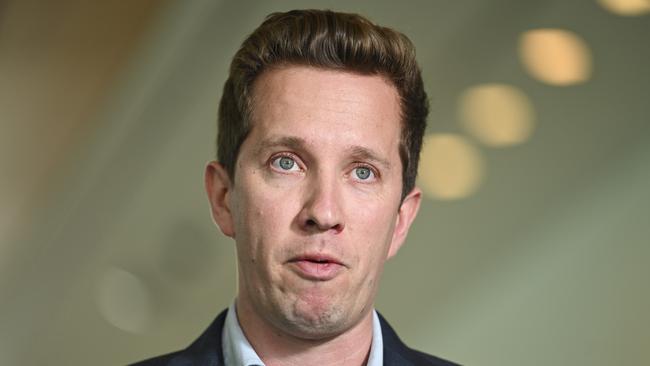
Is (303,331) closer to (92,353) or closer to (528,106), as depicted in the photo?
(528,106)

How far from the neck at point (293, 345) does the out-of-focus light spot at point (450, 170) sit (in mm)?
1049

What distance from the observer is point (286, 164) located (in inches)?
69.4

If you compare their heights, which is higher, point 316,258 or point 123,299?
→ point 316,258

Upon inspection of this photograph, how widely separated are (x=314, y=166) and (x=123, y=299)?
59.1 inches

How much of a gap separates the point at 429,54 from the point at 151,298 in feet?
3.59

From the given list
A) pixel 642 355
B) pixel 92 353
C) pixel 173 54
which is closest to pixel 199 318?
pixel 92 353

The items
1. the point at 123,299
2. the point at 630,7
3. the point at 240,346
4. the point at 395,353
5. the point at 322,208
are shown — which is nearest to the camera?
the point at 322,208

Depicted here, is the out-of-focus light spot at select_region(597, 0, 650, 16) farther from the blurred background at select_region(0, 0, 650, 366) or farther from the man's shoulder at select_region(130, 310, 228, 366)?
the man's shoulder at select_region(130, 310, 228, 366)

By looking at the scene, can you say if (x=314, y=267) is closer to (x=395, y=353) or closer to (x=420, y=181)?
(x=395, y=353)

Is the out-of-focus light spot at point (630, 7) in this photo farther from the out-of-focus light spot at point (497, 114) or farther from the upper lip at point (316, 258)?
the upper lip at point (316, 258)

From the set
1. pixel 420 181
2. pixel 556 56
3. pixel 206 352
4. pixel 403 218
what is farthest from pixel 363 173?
pixel 556 56

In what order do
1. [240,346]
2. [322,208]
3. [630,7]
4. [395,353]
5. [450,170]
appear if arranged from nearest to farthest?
[322,208], [240,346], [395,353], [630,7], [450,170]

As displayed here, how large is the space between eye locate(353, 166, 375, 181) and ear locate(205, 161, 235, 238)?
0.81 ft

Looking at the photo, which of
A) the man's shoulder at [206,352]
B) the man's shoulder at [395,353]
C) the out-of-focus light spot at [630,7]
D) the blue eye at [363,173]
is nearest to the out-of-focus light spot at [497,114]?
the out-of-focus light spot at [630,7]
